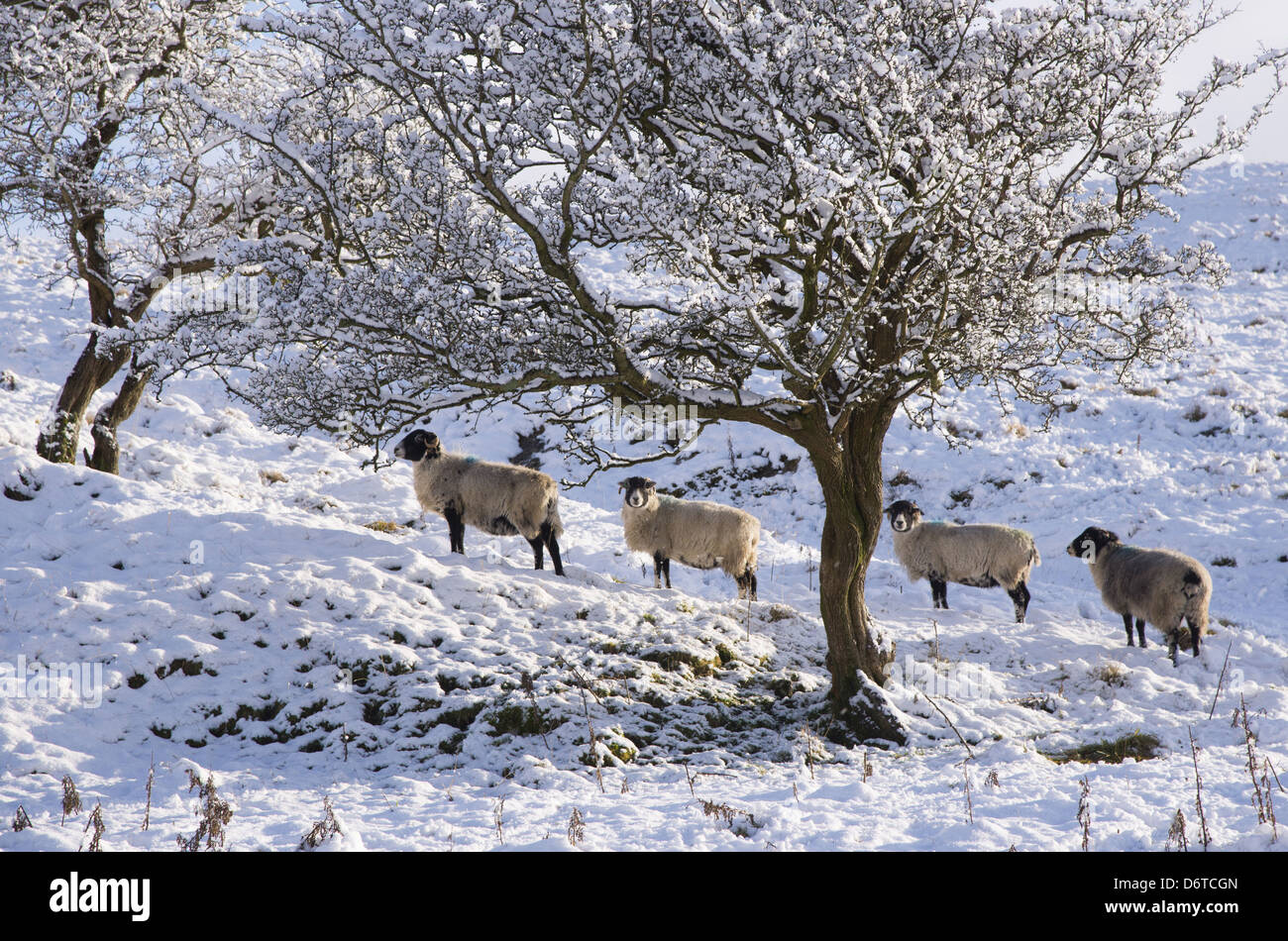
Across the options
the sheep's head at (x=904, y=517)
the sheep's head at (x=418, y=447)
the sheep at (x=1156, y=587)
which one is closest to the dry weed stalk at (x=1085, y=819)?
the sheep at (x=1156, y=587)

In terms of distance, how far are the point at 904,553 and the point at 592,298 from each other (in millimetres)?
8919

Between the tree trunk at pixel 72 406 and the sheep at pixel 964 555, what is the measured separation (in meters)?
13.5

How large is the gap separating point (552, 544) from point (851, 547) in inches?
183

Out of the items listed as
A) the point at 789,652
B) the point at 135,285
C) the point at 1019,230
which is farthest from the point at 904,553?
the point at 135,285

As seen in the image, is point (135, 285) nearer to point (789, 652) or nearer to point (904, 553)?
point (789, 652)

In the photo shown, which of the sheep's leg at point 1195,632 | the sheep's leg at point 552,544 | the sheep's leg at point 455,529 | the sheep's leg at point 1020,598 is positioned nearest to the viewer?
the sheep's leg at point 1195,632

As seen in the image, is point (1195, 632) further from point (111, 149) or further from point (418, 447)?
point (111, 149)

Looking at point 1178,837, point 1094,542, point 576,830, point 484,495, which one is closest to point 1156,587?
point 1094,542

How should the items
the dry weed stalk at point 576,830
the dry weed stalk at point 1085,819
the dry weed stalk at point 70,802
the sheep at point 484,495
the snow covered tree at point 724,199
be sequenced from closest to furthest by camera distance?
the dry weed stalk at point 1085,819
the dry weed stalk at point 576,830
the dry weed stalk at point 70,802
the snow covered tree at point 724,199
the sheep at point 484,495

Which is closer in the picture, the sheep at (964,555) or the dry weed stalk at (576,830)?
the dry weed stalk at (576,830)

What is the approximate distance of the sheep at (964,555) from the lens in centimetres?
1327

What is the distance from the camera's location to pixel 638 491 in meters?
12.5

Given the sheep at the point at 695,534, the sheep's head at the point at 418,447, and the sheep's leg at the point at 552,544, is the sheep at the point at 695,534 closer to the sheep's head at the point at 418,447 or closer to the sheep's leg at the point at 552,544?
the sheep's leg at the point at 552,544

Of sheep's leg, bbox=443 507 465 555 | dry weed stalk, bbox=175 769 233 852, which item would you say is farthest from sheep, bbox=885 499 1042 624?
dry weed stalk, bbox=175 769 233 852
